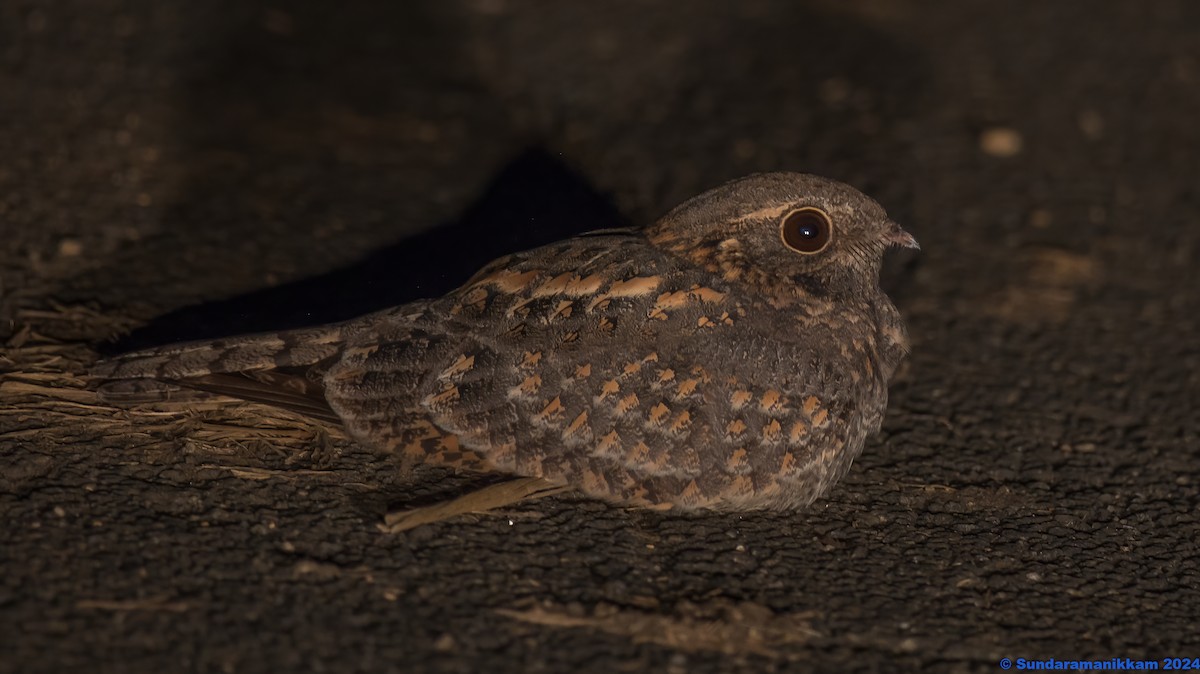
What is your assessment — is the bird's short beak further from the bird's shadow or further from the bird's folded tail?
the bird's folded tail

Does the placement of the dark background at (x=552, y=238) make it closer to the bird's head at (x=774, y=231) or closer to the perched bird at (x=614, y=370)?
the perched bird at (x=614, y=370)

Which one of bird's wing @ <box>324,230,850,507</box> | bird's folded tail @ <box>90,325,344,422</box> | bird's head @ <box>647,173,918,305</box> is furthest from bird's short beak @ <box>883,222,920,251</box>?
bird's folded tail @ <box>90,325,344,422</box>

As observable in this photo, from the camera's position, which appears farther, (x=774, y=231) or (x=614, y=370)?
(x=774, y=231)

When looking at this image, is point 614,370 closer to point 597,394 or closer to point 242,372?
point 597,394

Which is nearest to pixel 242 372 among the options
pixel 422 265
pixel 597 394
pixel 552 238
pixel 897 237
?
pixel 597 394

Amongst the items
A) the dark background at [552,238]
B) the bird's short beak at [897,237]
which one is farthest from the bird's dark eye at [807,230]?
the dark background at [552,238]

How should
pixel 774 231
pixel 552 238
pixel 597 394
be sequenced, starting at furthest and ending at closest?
pixel 552 238 → pixel 774 231 → pixel 597 394

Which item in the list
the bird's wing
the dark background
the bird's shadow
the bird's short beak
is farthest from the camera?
the bird's shadow

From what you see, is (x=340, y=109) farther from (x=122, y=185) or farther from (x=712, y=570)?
(x=712, y=570)
